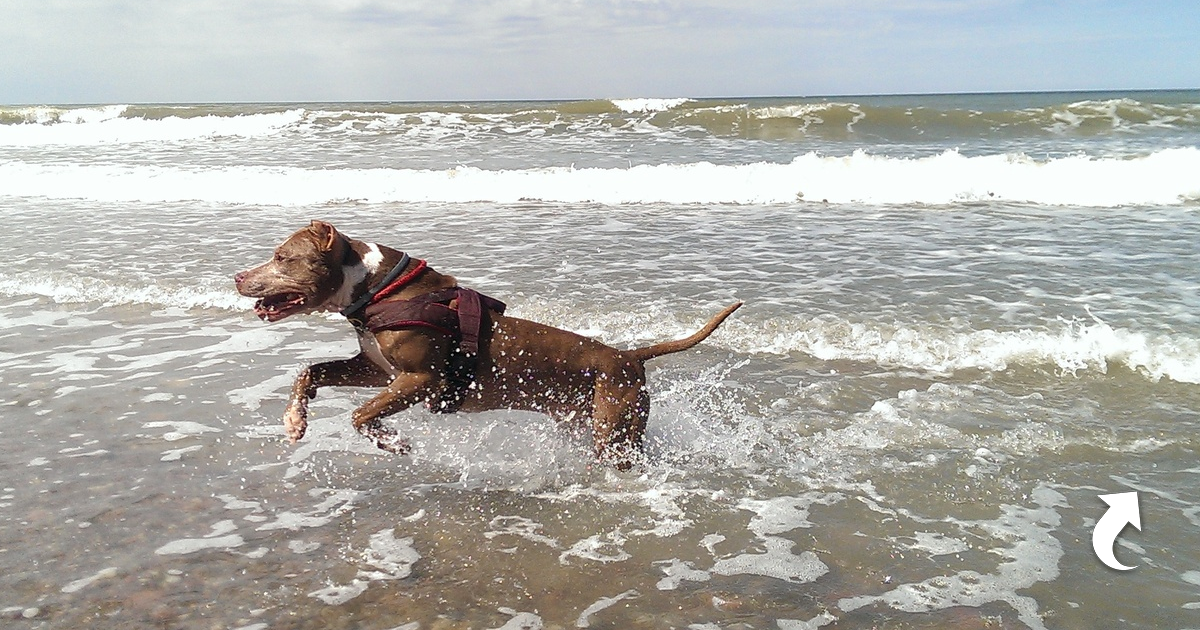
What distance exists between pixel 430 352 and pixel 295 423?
711 millimetres

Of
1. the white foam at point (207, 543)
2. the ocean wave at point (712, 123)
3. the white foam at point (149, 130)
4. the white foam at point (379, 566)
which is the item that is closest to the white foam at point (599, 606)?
the white foam at point (379, 566)

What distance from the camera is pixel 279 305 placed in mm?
4180

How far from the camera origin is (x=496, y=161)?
18344mm

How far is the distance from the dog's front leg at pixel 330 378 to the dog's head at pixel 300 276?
34 centimetres

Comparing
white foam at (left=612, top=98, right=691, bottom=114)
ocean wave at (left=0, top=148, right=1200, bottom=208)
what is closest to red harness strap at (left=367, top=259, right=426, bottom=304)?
ocean wave at (left=0, top=148, right=1200, bottom=208)

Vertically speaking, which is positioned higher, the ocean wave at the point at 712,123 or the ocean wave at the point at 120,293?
the ocean wave at the point at 712,123

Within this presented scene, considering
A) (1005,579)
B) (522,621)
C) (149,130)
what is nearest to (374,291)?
(522,621)

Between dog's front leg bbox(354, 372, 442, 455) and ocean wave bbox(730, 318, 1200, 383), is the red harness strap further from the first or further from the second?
ocean wave bbox(730, 318, 1200, 383)

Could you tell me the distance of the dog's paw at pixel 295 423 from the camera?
4.08 m

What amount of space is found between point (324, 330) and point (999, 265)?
6483 millimetres

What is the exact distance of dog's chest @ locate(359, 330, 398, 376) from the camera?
4242mm

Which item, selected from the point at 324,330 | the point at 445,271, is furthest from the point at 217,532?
the point at 445,271

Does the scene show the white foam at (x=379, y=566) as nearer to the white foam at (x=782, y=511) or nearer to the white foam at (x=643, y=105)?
the white foam at (x=782, y=511)

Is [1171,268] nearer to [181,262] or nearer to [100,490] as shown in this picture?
[100,490]
